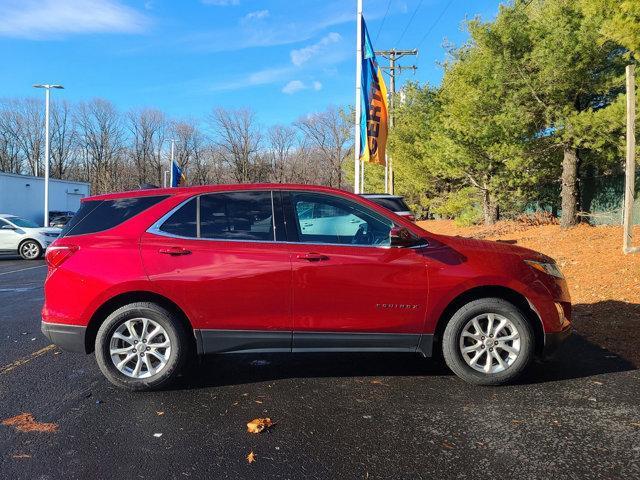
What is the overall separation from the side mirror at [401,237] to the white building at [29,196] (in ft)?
108

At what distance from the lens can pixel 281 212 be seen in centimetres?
455

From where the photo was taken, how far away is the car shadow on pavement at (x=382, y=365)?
4.77m

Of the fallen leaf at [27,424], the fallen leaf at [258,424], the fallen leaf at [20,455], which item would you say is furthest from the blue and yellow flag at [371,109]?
Answer: the fallen leaf at [20,455]

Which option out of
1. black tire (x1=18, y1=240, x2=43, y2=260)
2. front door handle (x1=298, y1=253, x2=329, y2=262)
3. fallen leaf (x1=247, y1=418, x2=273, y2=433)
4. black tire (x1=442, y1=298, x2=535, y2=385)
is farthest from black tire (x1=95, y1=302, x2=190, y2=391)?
black tire (x1=18, y1=240, x2=43, y2=260)

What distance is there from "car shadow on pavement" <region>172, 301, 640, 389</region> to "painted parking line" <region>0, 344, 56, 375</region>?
179 cm

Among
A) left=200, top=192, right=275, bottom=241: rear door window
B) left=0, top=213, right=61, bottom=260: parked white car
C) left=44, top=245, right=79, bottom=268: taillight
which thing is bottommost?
left=0, top=213, right=61, bottom=260: parked white car

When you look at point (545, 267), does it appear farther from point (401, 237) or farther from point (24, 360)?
point (24, 360)

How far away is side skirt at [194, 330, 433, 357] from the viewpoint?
14.3 ft

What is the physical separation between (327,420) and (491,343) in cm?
164

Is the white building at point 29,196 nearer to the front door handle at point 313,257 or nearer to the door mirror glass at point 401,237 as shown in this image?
the front door handle at point 313,257

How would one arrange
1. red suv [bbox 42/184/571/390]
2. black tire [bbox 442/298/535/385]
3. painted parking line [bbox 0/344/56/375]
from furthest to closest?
painted parking line [bbox 0/344/56/375] → black tire [bbox 442/298/535/385] → red suv [bbox 42/184/571/390]

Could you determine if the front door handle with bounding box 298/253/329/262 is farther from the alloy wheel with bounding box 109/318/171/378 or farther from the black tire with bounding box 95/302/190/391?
the alloy wheel with bounding box 109/318/171/378

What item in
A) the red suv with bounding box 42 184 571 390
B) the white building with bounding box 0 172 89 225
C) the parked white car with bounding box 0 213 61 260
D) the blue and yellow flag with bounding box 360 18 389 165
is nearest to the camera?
the red suv with bounding box 42 184 571 390

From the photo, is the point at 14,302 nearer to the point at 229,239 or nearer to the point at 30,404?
the point at 30,404
